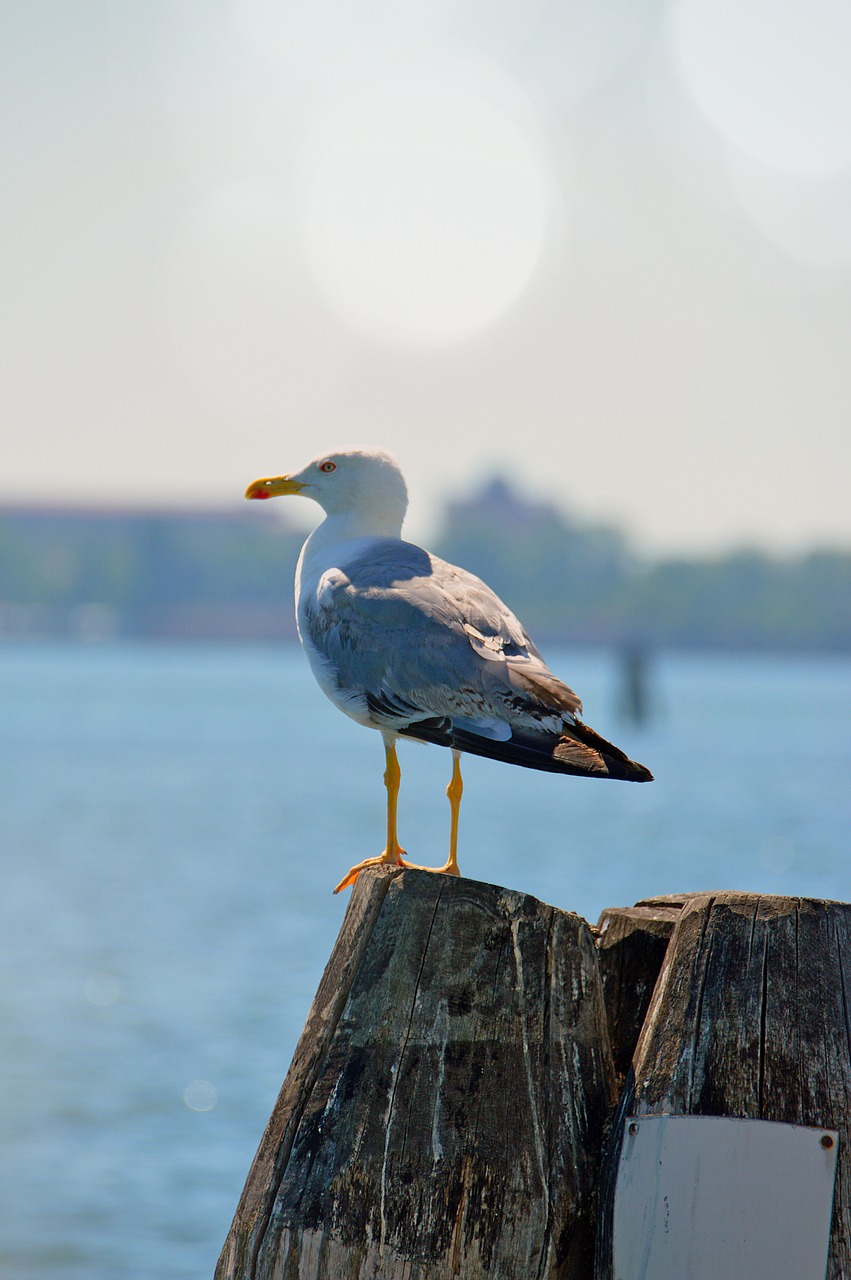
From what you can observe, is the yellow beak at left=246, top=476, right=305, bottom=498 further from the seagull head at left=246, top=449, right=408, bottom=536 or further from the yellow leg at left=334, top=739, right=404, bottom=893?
the yellow leg at left=334, top=739, right=404, bottom=893

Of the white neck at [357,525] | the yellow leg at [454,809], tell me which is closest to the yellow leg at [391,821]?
the yellow leg at [454,809]

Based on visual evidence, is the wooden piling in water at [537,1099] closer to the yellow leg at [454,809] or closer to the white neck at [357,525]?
the yellow leg at [454,809]

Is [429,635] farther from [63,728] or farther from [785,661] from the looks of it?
[785,661]

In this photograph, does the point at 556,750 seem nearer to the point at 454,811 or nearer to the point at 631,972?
the point at 631,972

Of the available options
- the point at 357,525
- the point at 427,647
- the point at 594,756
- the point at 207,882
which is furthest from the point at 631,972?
the point at 207,882

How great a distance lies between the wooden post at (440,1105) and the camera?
8.48ft

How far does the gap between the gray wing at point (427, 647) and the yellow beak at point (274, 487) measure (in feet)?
1.75

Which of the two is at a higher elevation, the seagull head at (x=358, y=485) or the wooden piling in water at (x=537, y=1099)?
the seagull head at (x=358, y=485)

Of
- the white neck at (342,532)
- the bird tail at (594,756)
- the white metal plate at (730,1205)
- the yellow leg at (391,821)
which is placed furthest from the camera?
the white neck at (342,532)

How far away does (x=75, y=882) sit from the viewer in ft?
72.3

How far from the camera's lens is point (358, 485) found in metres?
4.38

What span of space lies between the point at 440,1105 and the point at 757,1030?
0.59 metres

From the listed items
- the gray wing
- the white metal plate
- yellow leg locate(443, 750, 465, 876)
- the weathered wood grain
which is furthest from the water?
the white metal plate

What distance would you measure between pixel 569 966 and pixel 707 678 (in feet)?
390
